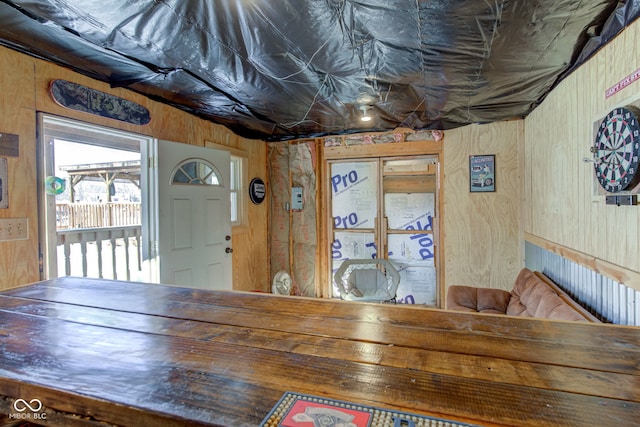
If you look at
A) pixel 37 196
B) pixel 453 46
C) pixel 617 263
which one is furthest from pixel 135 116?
pixel 617 263

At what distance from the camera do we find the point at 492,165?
3.44 metres

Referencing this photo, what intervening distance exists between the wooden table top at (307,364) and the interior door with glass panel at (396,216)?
2990 mm

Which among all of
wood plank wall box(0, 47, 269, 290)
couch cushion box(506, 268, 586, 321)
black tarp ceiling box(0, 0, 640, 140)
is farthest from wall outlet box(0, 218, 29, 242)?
couch cushion box(506, 268, 586, 321)

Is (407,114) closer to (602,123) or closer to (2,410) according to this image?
(602,123)

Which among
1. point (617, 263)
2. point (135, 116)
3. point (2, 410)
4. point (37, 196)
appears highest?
point (135, 116)

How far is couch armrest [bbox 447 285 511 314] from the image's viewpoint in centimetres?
279

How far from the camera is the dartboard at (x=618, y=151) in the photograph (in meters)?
1.32

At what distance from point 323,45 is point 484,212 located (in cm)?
265

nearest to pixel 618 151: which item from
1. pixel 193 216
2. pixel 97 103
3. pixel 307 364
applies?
pixel 307 364

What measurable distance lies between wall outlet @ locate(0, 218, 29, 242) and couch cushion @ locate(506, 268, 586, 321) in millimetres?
3216

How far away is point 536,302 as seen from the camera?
2160 millimetres

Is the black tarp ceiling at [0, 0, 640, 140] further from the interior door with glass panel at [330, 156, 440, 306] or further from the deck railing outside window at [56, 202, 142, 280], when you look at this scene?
the deck railing outside window at [56, 202, 142, 280]

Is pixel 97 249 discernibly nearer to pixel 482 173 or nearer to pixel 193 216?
pixel 193 216

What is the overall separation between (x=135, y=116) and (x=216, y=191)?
40.1 inches
